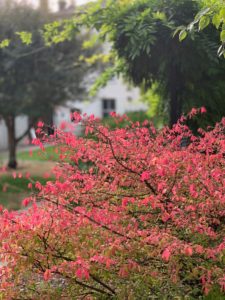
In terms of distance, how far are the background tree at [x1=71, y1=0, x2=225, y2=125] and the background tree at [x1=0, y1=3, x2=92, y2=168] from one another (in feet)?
12.9

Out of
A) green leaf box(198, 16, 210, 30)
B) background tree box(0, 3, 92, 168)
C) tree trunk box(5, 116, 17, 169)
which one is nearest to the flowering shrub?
green leaf box(198, 16, 210, 30)

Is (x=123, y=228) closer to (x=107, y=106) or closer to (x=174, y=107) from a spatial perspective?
(x=174, y=107)

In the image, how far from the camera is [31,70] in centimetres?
1184

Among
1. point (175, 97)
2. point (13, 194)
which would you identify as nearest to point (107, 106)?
point (13, 194)

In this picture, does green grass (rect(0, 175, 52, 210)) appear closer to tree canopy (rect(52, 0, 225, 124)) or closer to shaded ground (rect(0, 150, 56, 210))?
shaded ground (rect(0, 150, 56, 210))

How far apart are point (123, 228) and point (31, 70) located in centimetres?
876

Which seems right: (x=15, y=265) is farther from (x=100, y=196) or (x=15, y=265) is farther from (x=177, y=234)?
(x=177, y=234)

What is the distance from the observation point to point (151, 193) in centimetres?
413

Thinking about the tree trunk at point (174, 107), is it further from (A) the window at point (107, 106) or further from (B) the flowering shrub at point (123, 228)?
(A) the window at point (107, 106)

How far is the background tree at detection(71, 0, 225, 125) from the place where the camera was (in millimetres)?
6859

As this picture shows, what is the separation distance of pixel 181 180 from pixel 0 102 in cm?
838

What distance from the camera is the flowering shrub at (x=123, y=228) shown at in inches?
144

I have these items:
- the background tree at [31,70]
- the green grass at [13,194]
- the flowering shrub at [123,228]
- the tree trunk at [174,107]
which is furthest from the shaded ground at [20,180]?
the flowering shrub at [123,228]

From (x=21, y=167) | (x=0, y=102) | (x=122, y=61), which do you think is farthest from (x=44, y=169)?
(x=122, y=61)
